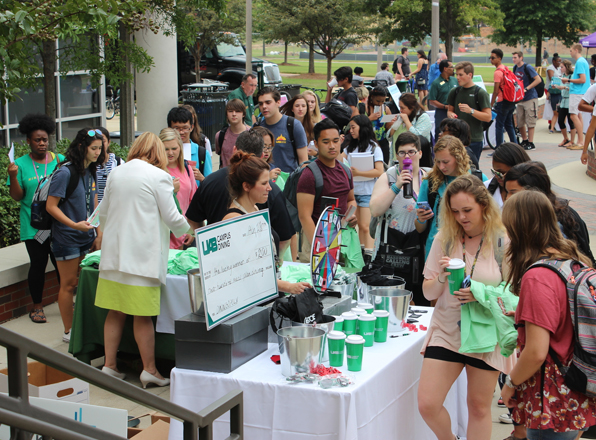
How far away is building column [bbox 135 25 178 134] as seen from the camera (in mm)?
11219

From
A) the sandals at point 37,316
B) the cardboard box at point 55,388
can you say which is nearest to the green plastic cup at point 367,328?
the cardboard box at point 55,388

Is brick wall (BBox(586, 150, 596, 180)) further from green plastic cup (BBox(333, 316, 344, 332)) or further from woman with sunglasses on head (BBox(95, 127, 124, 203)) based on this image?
green plastic cup (BBox(333, 316, 344, 332))

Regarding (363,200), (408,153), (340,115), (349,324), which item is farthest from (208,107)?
(349,324)

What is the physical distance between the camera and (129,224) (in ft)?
15.0

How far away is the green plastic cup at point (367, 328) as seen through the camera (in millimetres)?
3688

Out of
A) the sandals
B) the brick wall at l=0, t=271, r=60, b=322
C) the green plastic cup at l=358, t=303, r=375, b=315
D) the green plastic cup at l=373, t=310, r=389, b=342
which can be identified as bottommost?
the sandals

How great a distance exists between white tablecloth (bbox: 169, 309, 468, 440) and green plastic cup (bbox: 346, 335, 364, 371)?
46mm

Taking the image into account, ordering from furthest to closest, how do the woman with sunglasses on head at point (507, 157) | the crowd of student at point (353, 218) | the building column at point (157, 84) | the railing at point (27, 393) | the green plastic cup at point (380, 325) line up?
the building column at point (157, 84) < the woman with sunglasses on head at point (507, 157) < the green plastic cup at point (380, 325) < the crowd of student at point (353, 218) < the railing at point (27, 393)

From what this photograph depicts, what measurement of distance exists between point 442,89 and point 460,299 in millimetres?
9171

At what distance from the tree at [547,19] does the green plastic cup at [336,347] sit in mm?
35350

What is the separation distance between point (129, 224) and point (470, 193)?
2322 mm

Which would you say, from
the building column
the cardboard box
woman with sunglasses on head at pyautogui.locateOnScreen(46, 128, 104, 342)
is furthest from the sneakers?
the building column

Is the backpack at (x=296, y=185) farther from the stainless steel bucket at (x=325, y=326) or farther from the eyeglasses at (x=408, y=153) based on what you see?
the stainless steel bucket at (x=325, y=326)

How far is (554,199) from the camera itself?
3.72m
